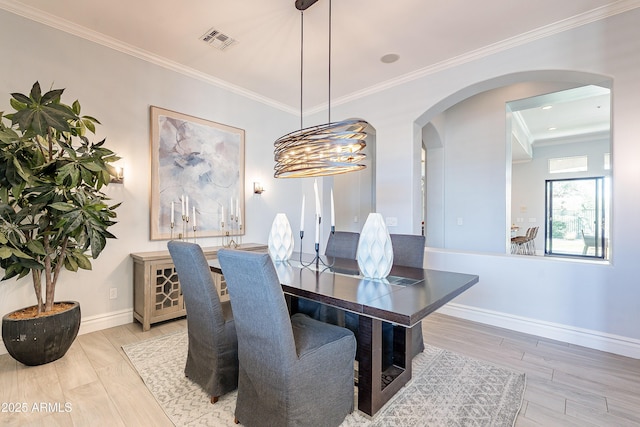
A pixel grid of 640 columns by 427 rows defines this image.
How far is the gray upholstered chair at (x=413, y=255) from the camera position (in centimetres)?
239

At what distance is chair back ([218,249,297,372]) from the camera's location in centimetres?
129

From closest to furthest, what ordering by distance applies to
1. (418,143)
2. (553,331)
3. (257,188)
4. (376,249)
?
(376,249) < (553,331) < (418,143) < (257,188)

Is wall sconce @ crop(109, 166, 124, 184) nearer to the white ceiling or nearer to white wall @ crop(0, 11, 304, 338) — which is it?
white wall @ crop(0, 11, 304, 338)

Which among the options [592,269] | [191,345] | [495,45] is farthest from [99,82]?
[592,269]

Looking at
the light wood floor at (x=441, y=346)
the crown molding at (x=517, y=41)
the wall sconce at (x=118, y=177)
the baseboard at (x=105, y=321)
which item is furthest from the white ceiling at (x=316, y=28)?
the light wood floor at (x=441, y=346)

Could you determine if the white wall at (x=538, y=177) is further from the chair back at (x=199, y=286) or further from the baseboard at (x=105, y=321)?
the baseboard at (x=105, y=321)

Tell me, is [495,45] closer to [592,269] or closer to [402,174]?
[402,174]

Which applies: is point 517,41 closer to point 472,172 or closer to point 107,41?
point 472,172

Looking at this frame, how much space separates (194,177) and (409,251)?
8.66 ft

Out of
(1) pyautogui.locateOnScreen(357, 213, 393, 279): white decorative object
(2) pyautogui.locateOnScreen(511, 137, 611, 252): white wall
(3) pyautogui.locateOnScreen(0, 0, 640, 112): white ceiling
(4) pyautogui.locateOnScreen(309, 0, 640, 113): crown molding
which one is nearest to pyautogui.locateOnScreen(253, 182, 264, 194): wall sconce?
(3) pyautogui.locateOnScreen(0, 0, 640, 112): white ceiling

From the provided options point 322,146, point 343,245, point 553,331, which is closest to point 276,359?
point 322,146

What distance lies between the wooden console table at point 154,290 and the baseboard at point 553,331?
2.90m

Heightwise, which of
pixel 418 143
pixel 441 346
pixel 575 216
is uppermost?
pixel 418 143

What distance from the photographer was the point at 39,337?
2141 millimetres
